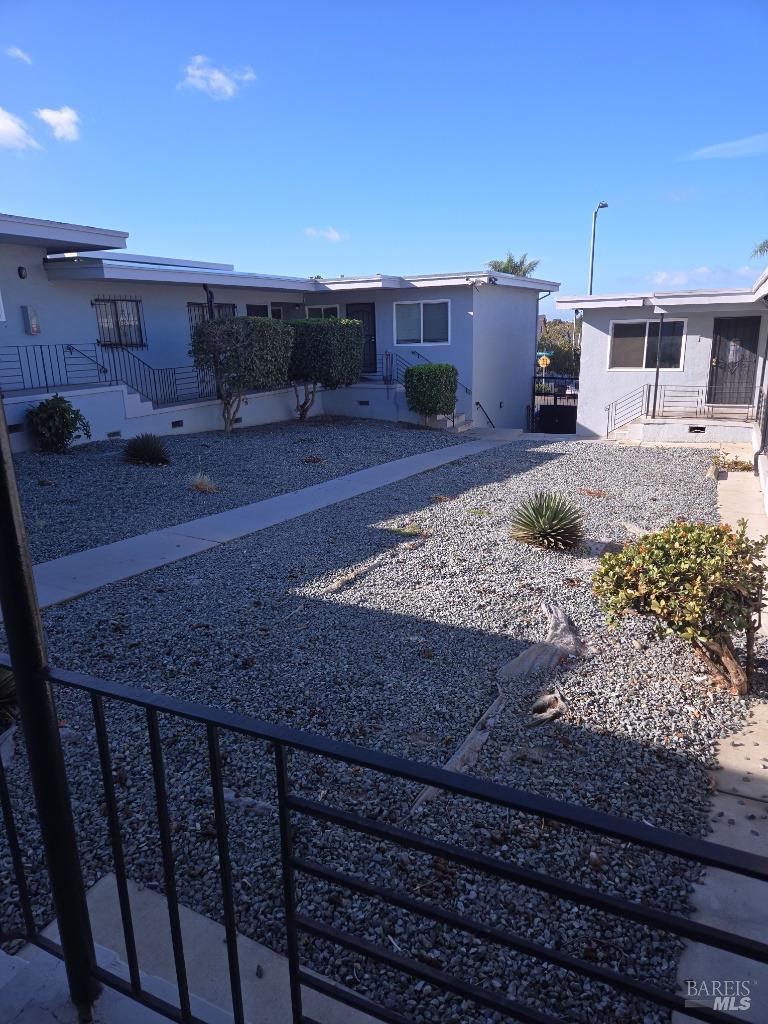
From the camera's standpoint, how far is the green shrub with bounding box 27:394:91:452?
13227mm

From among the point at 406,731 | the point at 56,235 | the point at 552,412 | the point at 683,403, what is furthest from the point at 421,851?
the point at 552,412

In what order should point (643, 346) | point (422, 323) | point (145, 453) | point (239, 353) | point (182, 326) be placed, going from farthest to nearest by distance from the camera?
1. point (422, 323)
2. point (643, 346)
3. point (182, 326)
4. point (239, 353)
5. point (145, 453)

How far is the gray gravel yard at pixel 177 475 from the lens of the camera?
924cm

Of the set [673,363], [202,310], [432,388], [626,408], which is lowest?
[626,408]

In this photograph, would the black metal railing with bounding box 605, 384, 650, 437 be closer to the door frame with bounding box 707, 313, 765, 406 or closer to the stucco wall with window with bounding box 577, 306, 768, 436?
the stucco wall with window with bounding box 577, 306, 768, 436

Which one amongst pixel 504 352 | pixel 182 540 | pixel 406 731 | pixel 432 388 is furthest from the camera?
pixel 504 352

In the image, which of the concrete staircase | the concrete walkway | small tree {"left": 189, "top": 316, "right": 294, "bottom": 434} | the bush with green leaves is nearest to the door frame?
the concrete walkway

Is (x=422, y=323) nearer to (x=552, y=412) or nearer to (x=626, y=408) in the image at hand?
(x=552, y=412)

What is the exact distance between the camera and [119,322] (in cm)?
1719

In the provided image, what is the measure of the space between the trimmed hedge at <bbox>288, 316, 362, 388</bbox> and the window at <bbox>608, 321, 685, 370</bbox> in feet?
23.6

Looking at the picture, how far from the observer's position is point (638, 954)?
2.79 meters

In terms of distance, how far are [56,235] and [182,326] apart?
4.83m

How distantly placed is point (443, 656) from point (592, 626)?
1.45 metres

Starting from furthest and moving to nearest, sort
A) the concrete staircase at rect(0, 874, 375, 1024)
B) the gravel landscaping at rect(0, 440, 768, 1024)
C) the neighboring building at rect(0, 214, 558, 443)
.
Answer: the neighboring building at rect(0, 214, 558, 443) → the gravel landscaping at rect(0, 440, 768, 1024) → the concrete staircase at rect(0, 874, 375, 1024)
